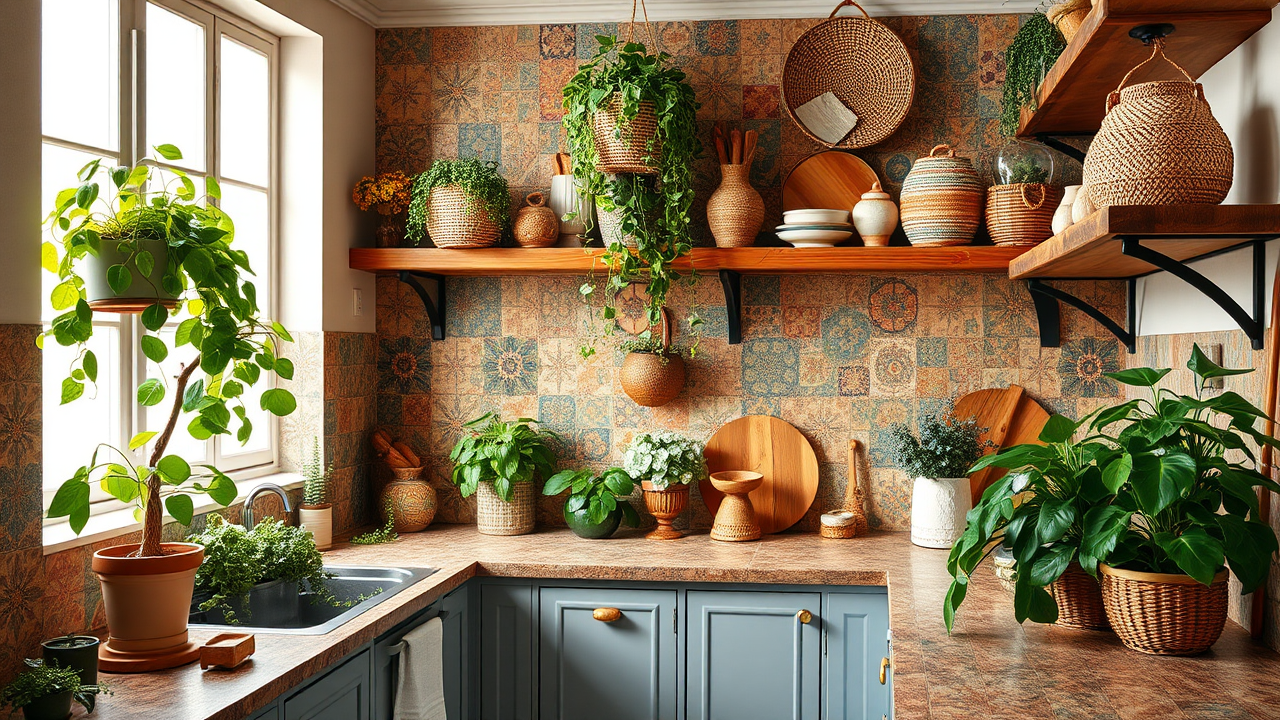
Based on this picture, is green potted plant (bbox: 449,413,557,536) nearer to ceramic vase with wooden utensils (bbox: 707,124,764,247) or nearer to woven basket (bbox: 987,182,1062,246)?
ceramic vase with wooden utensils (bbox: 707,124,764,247)

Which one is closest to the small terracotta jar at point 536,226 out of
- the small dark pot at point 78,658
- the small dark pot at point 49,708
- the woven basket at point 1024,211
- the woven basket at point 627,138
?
the woven basket at point 627,138

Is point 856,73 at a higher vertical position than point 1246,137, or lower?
higher

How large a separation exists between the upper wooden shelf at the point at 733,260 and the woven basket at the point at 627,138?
28cm

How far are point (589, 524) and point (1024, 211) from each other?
5.06ft

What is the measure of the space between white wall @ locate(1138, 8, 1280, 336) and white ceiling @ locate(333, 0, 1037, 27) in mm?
999

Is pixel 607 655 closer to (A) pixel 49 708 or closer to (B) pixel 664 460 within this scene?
(B) pixel 664 460

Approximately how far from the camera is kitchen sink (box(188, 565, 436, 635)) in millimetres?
2170

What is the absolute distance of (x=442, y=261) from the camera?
302cm

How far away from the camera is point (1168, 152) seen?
168 centimetres

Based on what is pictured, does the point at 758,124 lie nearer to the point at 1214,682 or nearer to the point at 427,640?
the point at 427,640

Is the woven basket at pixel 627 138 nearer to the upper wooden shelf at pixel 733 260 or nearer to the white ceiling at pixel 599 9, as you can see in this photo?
the upper wooden shelf at pixel 733 260

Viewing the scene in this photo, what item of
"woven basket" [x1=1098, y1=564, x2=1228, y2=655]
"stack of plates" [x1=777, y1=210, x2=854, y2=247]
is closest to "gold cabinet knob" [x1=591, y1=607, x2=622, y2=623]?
"stack of plates" [x1=777, y1=210, x2=854, y2=247]

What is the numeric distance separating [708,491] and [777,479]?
22 cm

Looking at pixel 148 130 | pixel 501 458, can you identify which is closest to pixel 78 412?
pixel 148 130
